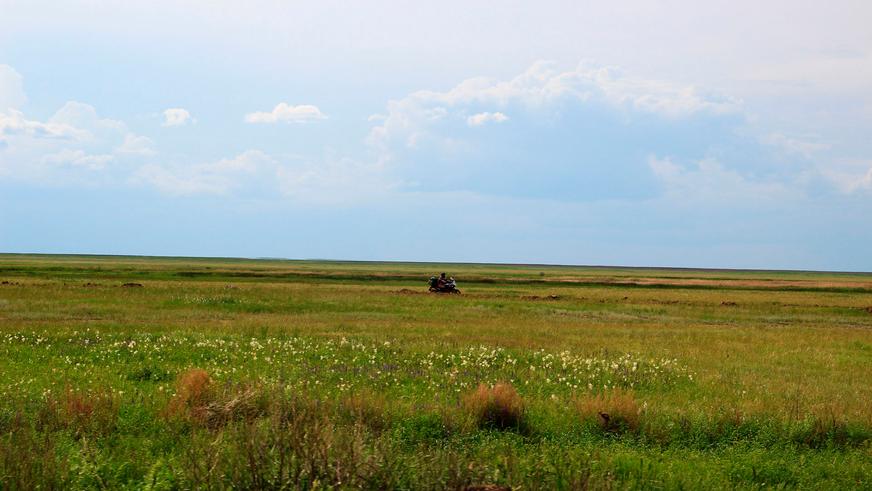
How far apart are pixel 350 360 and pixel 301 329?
8.16 metres

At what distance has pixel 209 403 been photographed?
11391 mm

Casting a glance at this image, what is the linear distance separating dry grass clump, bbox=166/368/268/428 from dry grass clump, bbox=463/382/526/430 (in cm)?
338

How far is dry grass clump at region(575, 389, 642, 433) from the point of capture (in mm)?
11664

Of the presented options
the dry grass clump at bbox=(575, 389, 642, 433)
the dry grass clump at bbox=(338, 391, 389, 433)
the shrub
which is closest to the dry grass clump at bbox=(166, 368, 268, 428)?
the shrub

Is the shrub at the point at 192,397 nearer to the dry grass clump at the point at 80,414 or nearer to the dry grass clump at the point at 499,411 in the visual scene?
the dry grass clump at the point at 80,414

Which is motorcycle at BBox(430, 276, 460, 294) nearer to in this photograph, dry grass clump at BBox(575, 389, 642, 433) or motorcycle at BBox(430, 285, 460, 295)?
motorcycle at BBox(430, 285, 460, 295)

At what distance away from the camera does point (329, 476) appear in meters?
7.82

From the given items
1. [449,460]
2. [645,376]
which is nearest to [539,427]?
[449,460]

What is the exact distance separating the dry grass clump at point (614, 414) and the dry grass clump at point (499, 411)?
119cm

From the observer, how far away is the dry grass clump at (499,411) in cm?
1151

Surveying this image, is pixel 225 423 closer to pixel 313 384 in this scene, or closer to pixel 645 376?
pixel 313 384

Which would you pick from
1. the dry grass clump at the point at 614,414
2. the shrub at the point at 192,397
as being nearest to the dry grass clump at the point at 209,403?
the shrub at the point at 192,397

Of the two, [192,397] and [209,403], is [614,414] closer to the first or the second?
[209,403]

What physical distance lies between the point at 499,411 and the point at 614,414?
1925 millimetres
